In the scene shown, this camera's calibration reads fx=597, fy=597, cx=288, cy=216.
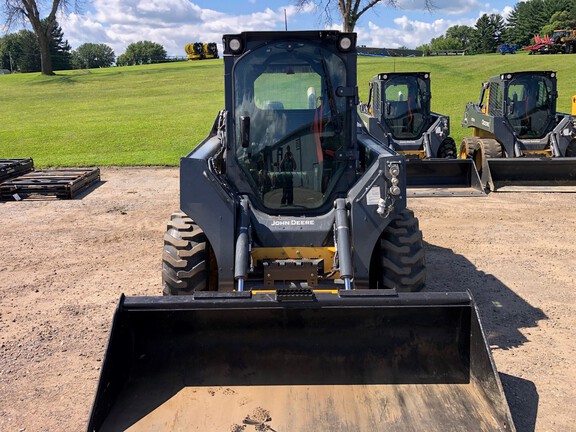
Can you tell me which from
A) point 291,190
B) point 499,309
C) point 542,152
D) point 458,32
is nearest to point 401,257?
point 291,190

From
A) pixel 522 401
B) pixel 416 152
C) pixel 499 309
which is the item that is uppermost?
pixel 416 152

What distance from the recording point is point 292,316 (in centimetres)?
412

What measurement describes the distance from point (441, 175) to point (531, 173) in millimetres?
1774

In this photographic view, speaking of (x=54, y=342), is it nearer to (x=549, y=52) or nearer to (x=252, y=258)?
(x=252, y=258)

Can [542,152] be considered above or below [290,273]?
above

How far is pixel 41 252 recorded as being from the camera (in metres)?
8.38

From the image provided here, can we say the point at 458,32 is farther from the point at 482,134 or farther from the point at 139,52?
the point at 482,134

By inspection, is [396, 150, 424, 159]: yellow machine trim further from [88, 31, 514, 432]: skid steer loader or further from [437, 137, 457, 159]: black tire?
[88, 31, 514, 432]: skid steer loader

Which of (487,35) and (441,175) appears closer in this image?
(441,175)

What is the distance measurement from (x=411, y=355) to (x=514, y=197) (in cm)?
832

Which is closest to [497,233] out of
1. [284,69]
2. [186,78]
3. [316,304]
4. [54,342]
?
[284,69]

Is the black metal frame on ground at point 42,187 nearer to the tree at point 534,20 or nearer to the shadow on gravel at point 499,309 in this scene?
the shadow on gravel at point 499,309

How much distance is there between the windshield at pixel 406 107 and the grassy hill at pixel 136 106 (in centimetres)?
541

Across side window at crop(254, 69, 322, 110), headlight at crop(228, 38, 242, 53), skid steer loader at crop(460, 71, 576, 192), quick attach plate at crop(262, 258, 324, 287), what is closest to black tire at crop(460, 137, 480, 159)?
skid steer loader at crop(460, 71, 576, 192)
